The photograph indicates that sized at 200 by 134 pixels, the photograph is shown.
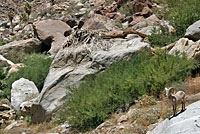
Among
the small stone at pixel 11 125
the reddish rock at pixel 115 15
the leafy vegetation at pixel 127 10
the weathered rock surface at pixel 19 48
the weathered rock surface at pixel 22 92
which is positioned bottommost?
the small stone at pixel 11 125

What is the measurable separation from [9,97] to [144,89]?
25.5 feet

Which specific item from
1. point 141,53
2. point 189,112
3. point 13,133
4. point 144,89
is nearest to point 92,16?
point 141,53

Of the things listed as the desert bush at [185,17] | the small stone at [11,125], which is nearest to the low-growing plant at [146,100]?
the desert bush at [185,17]

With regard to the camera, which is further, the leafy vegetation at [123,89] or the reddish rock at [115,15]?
the reddish rock at [115,15]

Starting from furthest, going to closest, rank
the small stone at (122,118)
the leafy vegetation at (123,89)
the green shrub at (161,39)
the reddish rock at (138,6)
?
the reddish rock at (138,6) → the green shrub at (161,39) → the leafy vegetation at (123,89) → the small stone at (122,118)

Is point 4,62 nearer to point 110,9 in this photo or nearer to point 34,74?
point 34,74

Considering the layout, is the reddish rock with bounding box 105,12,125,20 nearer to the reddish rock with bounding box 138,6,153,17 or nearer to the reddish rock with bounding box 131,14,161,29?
the reddish rock with bounding box 138,6,153,17

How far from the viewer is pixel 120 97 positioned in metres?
6.52

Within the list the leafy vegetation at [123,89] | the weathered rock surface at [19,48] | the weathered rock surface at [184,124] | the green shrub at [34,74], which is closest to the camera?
the weathered rock surface at [184,124]

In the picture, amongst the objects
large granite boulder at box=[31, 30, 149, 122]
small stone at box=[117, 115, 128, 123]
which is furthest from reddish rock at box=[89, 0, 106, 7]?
small stone at box=[117, 115, 128, 123]

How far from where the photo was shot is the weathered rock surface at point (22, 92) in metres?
11.2

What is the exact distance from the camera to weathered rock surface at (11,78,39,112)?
11.2 metres

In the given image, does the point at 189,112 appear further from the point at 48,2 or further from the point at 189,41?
the point at 48,2

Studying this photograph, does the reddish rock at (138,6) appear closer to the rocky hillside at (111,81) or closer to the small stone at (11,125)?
the rocky hillside at (111,81)
